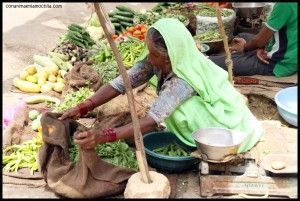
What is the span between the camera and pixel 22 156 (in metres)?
3.95

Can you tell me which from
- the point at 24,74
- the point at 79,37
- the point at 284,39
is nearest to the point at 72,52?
the point at 79,37

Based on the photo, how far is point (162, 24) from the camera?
343cm

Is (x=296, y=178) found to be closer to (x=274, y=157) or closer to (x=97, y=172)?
(x=274, y=157)

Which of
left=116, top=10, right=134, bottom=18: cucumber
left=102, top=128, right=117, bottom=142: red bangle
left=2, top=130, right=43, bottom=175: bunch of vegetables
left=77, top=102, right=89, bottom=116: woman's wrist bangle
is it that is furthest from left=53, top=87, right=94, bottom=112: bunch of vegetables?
left=116, top=10, right=134, bottom=18: cucumber

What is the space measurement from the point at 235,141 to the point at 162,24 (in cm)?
101

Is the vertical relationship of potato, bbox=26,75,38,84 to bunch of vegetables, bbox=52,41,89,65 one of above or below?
above

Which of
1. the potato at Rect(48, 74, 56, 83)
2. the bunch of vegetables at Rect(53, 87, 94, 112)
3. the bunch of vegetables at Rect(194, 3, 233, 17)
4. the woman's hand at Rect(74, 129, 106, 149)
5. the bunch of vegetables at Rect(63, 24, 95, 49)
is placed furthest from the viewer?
the bunch of vegetables at Rect(194, 3, 233, 17)

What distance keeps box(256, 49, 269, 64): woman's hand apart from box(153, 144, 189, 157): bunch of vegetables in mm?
1820

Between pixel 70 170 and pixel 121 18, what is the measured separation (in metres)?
4.64

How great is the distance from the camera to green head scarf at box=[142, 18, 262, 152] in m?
3.43

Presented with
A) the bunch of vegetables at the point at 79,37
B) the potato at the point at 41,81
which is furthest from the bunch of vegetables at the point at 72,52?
the potato at the point at 41,81

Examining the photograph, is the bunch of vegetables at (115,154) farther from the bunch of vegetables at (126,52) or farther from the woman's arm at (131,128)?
the bunch of vegetables at (126,52)

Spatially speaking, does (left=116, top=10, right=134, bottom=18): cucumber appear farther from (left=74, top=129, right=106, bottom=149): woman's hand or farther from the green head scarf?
(left=74, top=129, right=106, bottom=149): woman's hand

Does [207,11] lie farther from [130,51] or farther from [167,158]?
[167,158]
